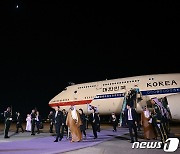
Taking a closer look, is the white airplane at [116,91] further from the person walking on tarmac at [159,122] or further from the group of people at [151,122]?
the person walking on tarmac at [159,122]

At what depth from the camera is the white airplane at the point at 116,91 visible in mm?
21784

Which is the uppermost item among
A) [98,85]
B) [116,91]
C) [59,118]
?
[98,85]

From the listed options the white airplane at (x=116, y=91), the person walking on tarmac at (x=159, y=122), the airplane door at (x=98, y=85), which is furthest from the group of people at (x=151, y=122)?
the airplane door at (x=98, y=85)

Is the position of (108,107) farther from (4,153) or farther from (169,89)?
(4,153)

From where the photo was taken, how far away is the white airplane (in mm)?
21784

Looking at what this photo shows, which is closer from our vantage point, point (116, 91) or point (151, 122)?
point (151, 122)

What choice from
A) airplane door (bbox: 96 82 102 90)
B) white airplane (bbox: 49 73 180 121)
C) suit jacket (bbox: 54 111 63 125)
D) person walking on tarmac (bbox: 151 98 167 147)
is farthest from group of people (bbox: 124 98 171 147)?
airplane door (bbox: 96 82 102 90)

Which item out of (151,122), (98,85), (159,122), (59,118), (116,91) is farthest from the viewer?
(98,85)

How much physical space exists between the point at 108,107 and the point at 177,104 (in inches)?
417

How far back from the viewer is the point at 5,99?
64250mm

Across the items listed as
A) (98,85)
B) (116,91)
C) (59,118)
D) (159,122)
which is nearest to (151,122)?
(159,122)

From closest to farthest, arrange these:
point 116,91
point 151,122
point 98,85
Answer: point 151,122 < point 116,91 < point 98,85

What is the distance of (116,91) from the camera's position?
2322 cm

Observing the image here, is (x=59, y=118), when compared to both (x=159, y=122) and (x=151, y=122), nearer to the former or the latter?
(x=151, y=122)
